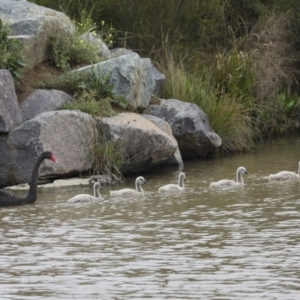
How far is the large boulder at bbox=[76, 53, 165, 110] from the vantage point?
783 inches

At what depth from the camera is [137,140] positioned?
18891mm

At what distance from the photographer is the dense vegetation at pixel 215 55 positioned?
2275cm

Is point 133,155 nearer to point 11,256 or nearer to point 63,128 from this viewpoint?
point 63,128

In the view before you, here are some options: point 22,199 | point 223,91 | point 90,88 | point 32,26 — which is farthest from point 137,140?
point 223,91

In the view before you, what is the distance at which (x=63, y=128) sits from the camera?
18.1 meters

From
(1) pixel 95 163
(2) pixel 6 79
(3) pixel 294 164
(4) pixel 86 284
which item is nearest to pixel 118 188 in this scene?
(1) pixel 95 163

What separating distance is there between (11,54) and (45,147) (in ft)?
8.48

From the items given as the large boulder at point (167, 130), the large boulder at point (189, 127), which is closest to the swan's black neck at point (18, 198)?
the large boulder at point (167, 130)

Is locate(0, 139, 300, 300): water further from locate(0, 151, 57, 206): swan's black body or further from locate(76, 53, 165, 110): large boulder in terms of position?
locate(76, 53, 165, 110): large boulder

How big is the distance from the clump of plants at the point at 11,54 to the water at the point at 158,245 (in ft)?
9.96

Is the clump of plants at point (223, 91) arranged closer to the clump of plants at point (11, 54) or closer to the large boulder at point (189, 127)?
the large boulder at point (189, 127)

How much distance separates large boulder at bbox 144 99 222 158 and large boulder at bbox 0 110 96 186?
10.6 feet

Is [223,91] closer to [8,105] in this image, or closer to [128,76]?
[128,76]

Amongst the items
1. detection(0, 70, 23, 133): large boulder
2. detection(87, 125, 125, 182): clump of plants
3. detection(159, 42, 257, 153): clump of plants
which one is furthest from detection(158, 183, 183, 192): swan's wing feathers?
detection(159, 42, 257, 153): clump of plants
